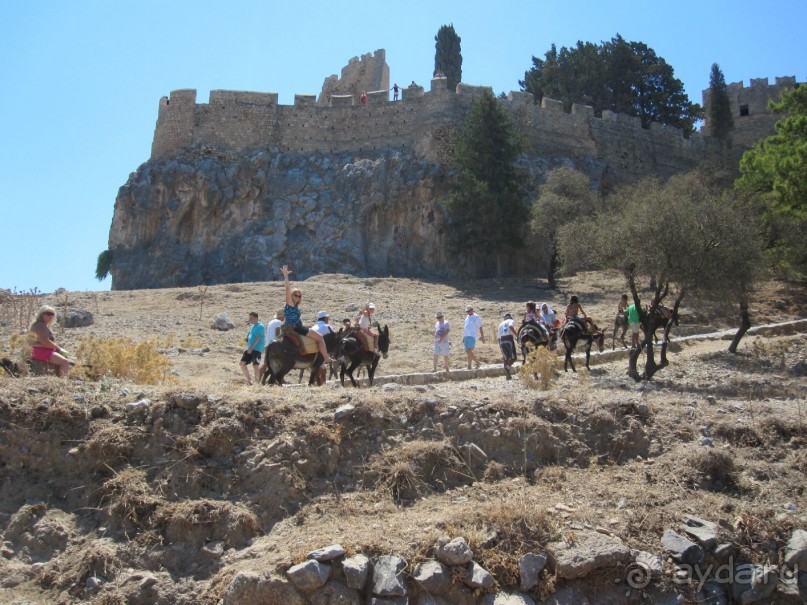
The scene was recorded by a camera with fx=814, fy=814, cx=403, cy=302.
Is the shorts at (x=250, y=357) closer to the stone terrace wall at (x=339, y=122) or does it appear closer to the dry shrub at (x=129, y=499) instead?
the dry shrub at (x=129, y=499)

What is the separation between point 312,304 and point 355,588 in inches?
809

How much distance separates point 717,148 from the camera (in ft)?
148

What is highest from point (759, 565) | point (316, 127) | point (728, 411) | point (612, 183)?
point (316, 127)

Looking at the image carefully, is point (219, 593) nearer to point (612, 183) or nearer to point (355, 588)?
point (355, 588)

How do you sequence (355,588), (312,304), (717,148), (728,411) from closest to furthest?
→ (355,588) < (728,411) < (312,304) < (717,148)

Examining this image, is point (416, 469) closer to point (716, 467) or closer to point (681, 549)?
point (681, 549)

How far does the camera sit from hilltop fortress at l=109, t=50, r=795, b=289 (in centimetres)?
3644

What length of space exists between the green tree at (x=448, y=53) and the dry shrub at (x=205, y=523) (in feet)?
137

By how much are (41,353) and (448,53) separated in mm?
39728

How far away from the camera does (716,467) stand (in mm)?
7836

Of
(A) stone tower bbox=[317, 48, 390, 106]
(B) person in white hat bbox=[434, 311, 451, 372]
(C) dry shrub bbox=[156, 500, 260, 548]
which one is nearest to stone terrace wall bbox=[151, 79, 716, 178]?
(A) stone tower bbox=[317, 48, 390, 106]

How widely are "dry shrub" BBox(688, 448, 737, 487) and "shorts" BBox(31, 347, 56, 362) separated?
749 centimetres

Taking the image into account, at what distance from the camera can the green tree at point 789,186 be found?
2125 cm

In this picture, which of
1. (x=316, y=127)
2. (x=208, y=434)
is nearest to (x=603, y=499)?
(x=208, y=434)
